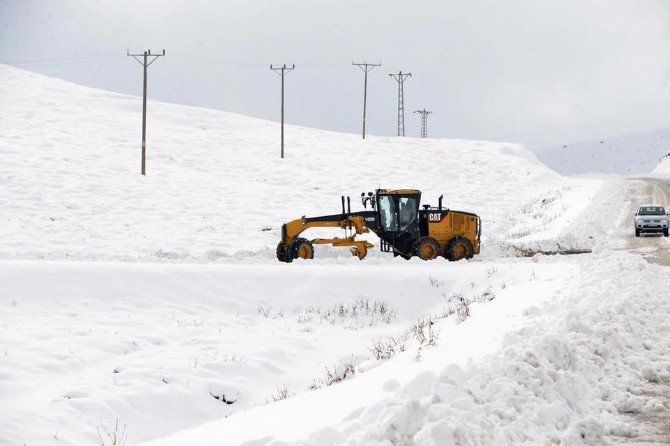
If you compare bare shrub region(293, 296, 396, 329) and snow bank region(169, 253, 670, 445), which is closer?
snow bank region(169, 253, 670, 445)

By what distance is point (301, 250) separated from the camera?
859 inches

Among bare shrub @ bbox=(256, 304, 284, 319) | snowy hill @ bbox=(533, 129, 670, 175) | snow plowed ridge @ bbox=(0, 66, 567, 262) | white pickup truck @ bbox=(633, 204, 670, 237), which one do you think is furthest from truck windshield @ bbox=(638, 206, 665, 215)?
snowy hill @ bbox=(533, 129, 670, 175)

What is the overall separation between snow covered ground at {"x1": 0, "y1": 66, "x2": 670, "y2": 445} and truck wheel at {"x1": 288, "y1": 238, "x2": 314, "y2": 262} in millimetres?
929

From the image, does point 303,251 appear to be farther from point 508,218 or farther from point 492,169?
point 492,169

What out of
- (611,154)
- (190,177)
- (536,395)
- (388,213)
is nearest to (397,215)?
(388,213)

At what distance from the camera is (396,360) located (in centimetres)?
881

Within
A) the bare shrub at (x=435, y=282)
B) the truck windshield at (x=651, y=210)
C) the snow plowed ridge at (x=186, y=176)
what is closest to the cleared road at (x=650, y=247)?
the truck windshield at (x=651, y=210)

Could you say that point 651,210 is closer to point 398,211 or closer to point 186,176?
point 398,211

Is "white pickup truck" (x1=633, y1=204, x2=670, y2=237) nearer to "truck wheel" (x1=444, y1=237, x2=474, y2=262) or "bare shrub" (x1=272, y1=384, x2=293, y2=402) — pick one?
"truck wheel" (x1=444, y1=237, x2=474, y2=262)

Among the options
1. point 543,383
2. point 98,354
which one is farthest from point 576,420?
point 98,354

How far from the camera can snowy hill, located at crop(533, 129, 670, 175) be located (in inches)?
4968

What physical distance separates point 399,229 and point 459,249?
1.88m

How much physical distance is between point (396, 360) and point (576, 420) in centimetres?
254

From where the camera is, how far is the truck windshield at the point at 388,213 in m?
21.7
